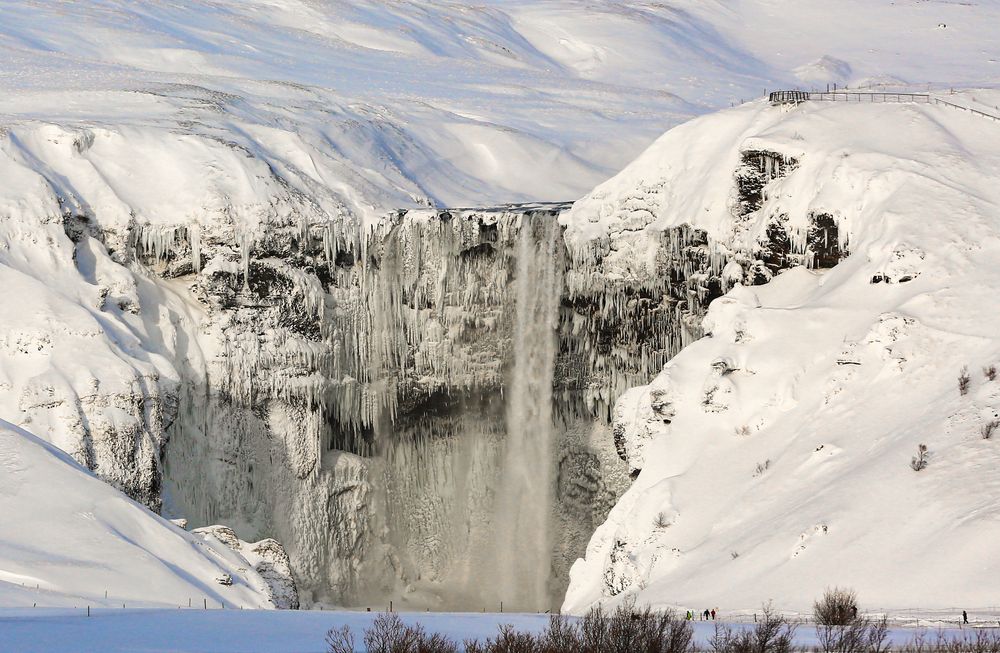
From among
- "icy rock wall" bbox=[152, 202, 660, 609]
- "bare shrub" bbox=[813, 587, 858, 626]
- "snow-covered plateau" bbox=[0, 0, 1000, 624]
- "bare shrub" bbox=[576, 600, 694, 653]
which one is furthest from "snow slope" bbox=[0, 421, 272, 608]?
"bare shrub" bbox=[813, 587, 858, 626]

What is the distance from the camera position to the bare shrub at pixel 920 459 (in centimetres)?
6269

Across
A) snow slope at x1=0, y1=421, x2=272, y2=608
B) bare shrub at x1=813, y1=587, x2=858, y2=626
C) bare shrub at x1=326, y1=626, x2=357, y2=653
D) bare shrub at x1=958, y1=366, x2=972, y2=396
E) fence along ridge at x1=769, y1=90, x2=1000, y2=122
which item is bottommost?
snow slope at x1=0, y1=421, x2=272, y2=608

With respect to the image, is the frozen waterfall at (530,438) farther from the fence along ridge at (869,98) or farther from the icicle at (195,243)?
the icicle at (195,243)

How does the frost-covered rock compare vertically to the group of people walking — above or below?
below

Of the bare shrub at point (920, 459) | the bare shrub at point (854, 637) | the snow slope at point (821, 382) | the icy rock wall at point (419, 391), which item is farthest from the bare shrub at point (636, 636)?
the icy rock wall at point (419, 391)

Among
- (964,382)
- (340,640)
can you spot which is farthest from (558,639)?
(964,382)

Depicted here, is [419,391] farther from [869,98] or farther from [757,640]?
[757,640]

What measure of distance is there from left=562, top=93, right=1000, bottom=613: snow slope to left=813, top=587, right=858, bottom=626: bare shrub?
1.25 m

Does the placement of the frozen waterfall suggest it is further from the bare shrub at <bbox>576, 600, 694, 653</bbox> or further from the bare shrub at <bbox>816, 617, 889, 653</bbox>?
the bare shrub at <bbox>816, 617, 889, 653</bbox>

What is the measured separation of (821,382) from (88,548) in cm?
2595

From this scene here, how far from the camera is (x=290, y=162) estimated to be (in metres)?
93.1

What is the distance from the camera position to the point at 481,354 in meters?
89.5

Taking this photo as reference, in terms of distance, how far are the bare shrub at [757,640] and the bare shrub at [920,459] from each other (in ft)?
42.9

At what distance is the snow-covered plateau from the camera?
6412 centimetres
